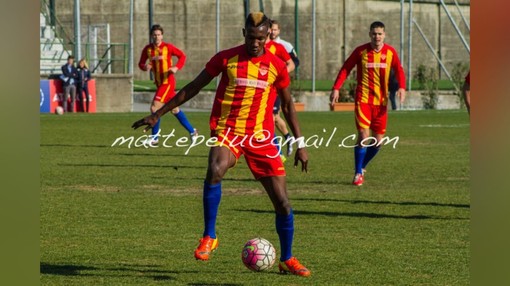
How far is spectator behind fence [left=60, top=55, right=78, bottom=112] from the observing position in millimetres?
A: 33250

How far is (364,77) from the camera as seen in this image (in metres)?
14.1

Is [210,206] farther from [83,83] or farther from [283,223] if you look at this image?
[83,83]

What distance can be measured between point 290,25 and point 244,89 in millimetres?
41438

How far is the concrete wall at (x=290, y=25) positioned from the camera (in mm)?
46906

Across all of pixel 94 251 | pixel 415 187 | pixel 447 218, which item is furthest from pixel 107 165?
pixel 94 251

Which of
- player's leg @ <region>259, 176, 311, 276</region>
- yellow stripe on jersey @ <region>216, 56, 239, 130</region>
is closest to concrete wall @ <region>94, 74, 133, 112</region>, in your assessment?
yellow stripe on jersey @ <region>216, 56, 239, 130</region>

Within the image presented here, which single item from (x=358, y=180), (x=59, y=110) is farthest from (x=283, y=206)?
(x=59, y=110)

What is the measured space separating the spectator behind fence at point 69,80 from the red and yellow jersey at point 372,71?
20.6 m

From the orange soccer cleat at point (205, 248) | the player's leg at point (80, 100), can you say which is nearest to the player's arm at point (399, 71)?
the orange soccer cleat at point (205, 248)

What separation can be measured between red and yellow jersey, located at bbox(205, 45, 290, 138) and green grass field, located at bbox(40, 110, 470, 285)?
101 cm

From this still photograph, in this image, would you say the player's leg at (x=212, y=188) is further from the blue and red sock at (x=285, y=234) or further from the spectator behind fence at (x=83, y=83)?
the spectator behind fence at (x=83, y=83)

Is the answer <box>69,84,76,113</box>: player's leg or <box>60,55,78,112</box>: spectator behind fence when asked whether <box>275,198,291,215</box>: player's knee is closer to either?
<box>60,55,78,112</box>: spectator behind fence

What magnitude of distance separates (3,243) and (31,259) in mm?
86

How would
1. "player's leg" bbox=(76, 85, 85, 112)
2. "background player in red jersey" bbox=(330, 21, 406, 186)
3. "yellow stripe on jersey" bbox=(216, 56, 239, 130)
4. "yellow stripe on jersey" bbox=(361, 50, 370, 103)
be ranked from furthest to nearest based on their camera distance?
1. "player's leg" bbox=(76, 85, 85, 112)
2. "yellow stripe on jersey" bbox=(361, 50, 370, 103)
3. "background player in red jersey" bbox=(330, 21, 406, 186)
4. "yellow stripe on jersey" bbox=(216, 56, 239, 130)
